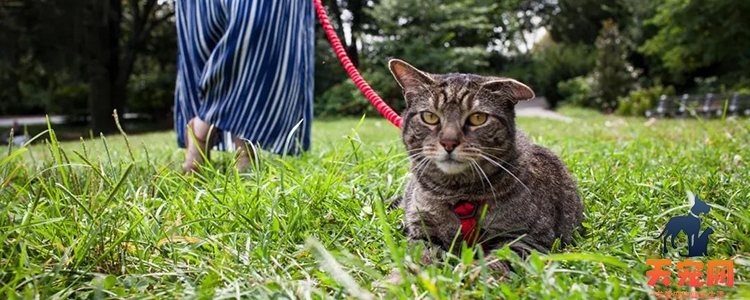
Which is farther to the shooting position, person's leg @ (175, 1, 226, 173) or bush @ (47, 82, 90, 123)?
bush @ (47, 82, 90, 123)

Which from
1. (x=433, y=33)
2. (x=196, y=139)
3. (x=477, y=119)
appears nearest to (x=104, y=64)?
(x=433, y=33)

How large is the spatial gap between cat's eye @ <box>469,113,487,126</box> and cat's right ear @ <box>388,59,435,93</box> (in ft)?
0.60

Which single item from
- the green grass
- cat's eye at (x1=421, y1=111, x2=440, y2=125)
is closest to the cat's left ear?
cat's eye at (x1=421, y1=111, x2=440, y2=125)

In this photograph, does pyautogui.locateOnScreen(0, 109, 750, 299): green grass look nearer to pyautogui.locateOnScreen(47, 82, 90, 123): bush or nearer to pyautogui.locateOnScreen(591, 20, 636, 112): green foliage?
pyautogui.locateOnScreen(591, 20, 636, 112): green foliage

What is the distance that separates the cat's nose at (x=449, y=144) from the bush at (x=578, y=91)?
19.1 meters

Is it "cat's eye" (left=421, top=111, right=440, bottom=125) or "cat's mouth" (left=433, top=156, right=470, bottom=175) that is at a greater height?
"cat's eye" (left=421, top=111, right=440, bottom=125)

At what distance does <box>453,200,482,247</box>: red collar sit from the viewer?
156 centimetres

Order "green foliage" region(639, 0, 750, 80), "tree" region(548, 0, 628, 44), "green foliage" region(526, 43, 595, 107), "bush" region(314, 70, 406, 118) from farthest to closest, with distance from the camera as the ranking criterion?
"tree" region(548, 0, 628, 44) → "green foliage" region(526, 43, 595, 107) → "green foliage" region(639, 0, 750, 80) → "bush" region(314, 70, 406, 118)

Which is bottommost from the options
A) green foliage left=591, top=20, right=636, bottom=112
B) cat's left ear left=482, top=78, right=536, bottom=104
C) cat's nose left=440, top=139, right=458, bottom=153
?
cat's nose left=440, top=139, right=458, bottom=153

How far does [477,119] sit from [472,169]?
155 millimetres

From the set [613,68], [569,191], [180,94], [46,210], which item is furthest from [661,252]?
[613,68]

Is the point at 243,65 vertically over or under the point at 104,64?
under

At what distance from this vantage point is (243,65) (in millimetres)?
3031

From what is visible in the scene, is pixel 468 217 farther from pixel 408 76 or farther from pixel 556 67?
pixel 556 67
